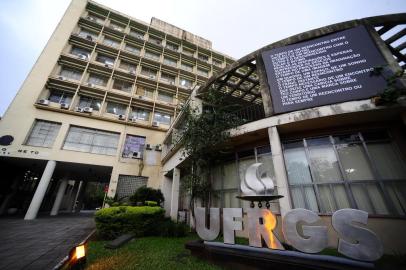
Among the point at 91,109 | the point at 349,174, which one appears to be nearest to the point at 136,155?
the point at 91,109

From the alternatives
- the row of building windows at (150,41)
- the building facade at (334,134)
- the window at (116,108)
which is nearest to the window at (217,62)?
the row of building windows at (150,41)

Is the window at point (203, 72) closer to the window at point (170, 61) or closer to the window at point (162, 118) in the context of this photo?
the window at point (170, 61)

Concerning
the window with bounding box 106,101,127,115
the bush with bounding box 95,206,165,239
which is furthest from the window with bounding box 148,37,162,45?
the bush with bounding box 95,206,165,239

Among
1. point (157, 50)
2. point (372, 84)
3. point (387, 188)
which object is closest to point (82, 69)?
point (157, 50)

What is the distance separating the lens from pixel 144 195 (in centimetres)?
1326

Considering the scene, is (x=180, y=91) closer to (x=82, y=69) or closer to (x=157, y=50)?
(x=157, y=50)

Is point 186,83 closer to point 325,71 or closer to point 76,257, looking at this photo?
point 325,71

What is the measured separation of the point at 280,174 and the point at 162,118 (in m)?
16.7

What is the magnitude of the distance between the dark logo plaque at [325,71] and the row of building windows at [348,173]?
1673 mm

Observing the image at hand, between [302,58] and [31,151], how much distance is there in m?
19.7

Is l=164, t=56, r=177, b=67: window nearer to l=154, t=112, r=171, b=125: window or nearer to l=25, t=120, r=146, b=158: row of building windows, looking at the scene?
l=154, t=112, r=171, b=125: window

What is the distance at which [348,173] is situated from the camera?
252 inches

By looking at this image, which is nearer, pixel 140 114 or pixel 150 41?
pixel 140 114

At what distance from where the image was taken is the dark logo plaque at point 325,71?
21.2 ft
